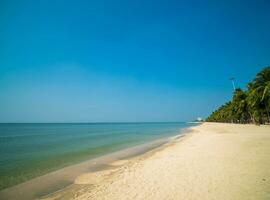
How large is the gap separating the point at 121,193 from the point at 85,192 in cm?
157

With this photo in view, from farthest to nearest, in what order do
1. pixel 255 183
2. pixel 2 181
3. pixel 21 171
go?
1. pixel 21 171
2. pixel 2 181
3. pixel 255 183

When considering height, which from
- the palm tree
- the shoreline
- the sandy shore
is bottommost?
the shoreline

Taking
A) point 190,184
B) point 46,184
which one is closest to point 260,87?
point 190,184

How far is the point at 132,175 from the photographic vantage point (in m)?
8.37

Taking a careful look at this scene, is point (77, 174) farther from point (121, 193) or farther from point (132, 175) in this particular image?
point (121, 193)

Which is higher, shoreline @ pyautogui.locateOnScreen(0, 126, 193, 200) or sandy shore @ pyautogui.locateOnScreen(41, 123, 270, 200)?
sandy shore @ pyautogui.locateOnScreen(41, 123, 270, 200)

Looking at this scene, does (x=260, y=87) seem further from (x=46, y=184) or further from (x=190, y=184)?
(x=46, y=184)

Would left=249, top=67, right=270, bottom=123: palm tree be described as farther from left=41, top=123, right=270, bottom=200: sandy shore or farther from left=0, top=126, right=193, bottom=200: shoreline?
left=0, top=126, right=193, bottom=200: shoreline

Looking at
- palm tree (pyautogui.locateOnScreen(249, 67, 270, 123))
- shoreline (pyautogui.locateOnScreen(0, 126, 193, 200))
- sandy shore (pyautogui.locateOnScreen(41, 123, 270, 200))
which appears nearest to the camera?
sandy shore (pyautogui.locateOnScreen(41, 123, 270, 200))

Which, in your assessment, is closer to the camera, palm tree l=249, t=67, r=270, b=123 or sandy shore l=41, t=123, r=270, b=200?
sandy shore l=41, t=123, r=270, b=200

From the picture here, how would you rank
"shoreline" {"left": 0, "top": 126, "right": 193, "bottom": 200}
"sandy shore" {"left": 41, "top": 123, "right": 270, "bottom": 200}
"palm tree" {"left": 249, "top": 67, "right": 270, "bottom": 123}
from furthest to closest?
"palm tree" {"left": 249, "top": 67, "right": 270, "bottom": 123}, "shoreline" {"left": 0, "top": 126, "right": 193, "bottom": 200}, "sandy shore" {"left": 41, "top": 123, "right": 270, "bottom": 200}

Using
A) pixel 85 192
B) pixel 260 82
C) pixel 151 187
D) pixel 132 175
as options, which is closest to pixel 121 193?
pixel 151 187

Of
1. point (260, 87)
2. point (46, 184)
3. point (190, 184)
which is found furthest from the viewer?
point (260, 87)

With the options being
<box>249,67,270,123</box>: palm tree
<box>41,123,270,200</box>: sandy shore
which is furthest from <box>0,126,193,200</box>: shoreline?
<box>249,67,270,123</box>: palm tree
